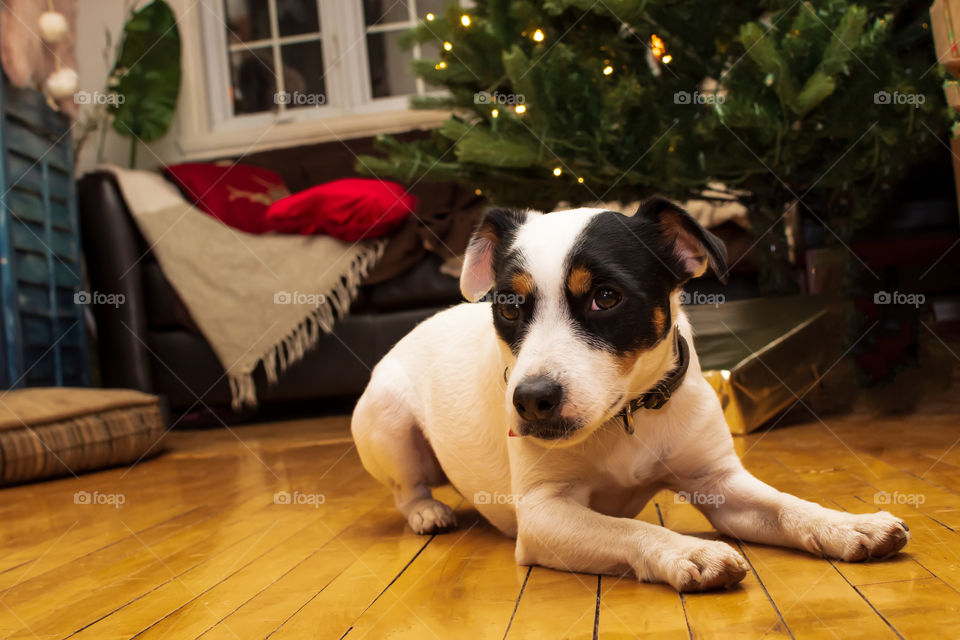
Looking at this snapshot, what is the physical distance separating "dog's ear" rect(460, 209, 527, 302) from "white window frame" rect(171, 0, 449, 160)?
5.00m

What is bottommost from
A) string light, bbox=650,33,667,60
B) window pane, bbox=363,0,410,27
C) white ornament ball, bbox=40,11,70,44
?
string light, bbox=650,33,667,60

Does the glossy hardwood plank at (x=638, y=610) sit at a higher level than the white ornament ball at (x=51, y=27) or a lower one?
lower

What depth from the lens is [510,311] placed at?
1.60 m

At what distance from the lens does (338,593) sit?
5.12ft

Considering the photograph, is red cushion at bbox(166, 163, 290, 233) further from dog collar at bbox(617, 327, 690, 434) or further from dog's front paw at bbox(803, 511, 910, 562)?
dog's front paw at bbox(803, 511, 910, 562)

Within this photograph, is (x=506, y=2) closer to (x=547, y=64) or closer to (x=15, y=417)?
(x=547, y=64)

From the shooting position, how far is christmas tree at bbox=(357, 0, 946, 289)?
284cm

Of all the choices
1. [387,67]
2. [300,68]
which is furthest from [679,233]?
[300,68]

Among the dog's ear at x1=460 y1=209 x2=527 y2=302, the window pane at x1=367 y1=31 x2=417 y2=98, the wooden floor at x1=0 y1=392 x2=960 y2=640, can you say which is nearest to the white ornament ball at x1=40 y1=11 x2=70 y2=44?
the window pane at x1=367 y1=31 x2=417 y2=98

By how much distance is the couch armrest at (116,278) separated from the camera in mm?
4898

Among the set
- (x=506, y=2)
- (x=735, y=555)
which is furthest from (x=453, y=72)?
(x=735, y=555)

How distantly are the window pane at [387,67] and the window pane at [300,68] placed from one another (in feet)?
1.40

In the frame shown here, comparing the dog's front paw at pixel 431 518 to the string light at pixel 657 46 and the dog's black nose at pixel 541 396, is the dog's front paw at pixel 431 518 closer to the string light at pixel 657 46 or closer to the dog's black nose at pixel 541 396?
the dog's black nose at pixel 541 396

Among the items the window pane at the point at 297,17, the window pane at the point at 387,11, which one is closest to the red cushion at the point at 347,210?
the window pane at the point at 387,11
